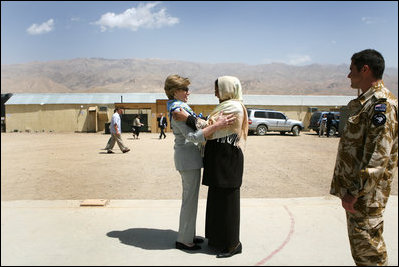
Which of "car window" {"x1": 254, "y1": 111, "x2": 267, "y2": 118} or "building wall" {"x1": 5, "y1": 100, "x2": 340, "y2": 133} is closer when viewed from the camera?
"car window" {"x1": 254, "y1": 111, "x2": 267, "y2": 118}

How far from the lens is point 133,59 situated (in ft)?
618

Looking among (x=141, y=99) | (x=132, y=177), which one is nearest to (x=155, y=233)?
(x=132, y=177)

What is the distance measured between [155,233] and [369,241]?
7.88 feet

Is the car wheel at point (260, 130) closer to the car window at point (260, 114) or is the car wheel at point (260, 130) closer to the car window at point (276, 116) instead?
the car window at point (260, 114)

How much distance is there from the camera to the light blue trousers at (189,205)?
359 centimetres

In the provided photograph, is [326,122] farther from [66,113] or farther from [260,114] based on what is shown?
[66,113]

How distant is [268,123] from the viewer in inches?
904

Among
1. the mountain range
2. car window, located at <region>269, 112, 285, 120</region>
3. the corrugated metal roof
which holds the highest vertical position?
the mountain range

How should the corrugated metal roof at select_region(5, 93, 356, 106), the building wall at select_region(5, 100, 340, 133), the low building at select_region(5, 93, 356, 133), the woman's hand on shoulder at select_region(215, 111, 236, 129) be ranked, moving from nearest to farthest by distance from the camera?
the woman's hand on shoulder at select_region(215, 111, 236, 129) < the low building at select_region(5, 93, 356, 133) < the building wall at select_region(5, 100, 340, 133) < the corrugated metal roof at select_region(5, 93, 356, 106)

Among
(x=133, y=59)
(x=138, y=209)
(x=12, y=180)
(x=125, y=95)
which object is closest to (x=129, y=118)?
(x=125, y=95)

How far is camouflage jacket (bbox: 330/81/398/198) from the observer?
2186 mm

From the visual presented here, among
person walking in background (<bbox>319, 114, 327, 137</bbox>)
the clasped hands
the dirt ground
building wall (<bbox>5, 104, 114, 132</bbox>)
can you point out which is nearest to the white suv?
person walking in background (<bbox>319, 114, 327, 137</bbox>)

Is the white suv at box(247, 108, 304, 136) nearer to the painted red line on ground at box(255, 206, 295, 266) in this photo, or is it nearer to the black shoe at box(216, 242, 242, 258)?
the painted red line on ground at box(255, 206, 295, 266)

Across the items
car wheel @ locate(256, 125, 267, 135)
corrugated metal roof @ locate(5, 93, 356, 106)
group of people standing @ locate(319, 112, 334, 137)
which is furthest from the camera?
corrugated metal roof @ locate(5, 93, 356, 106)
